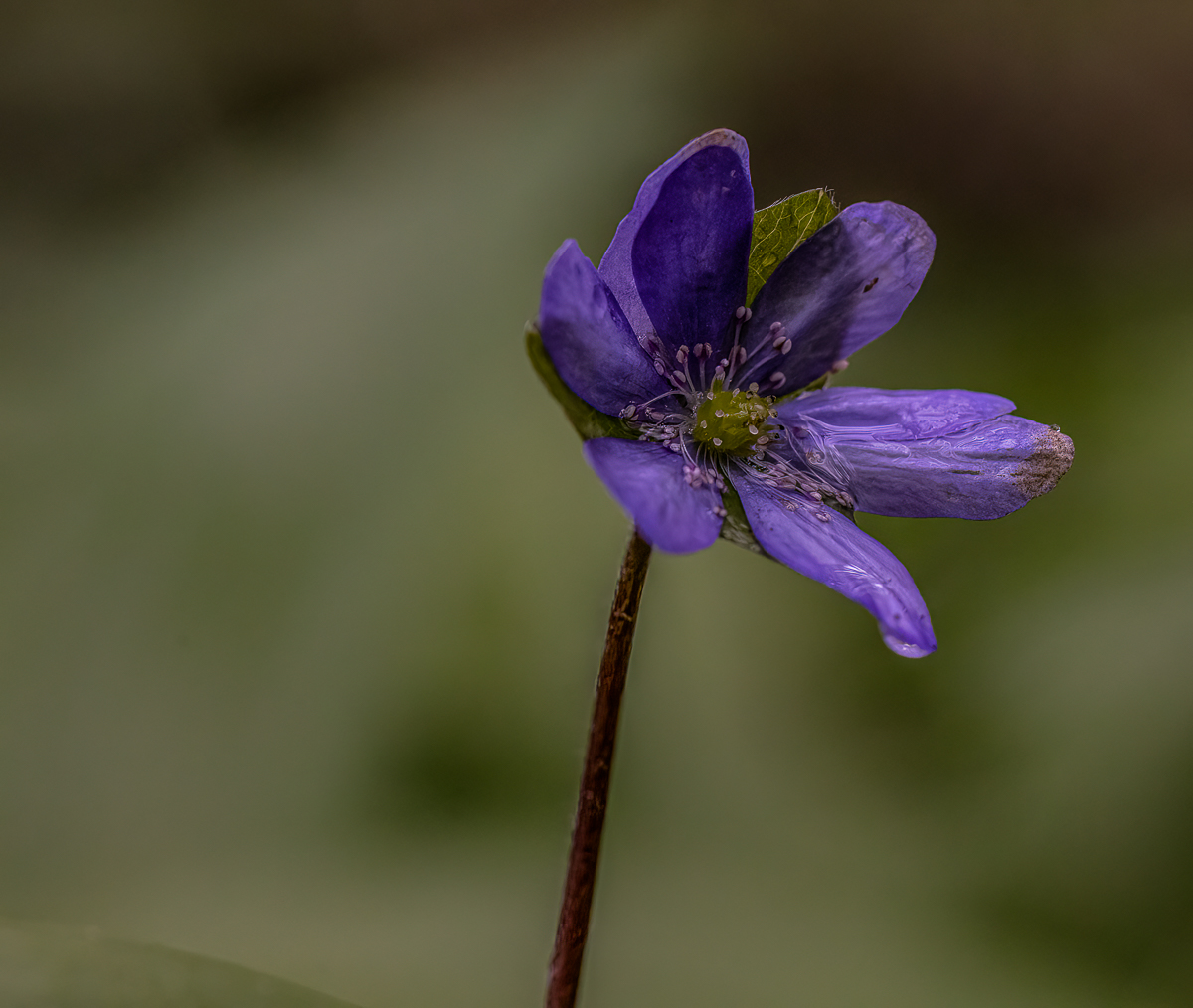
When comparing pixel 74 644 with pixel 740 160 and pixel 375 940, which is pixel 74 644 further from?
pixel 740 160

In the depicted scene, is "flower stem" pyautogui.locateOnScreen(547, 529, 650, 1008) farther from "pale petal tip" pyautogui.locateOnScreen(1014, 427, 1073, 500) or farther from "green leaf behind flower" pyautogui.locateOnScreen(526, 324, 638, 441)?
"pale petal tip" pyautogui.locateOnScreen(1014, 427, 1073, 500)

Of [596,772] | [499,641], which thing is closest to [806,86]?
[499,641]

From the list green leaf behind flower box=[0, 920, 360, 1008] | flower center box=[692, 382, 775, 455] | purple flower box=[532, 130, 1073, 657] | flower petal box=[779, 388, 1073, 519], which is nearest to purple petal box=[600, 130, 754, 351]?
purple flower box=[532, 130, 1073, 657]

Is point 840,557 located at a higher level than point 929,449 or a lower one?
lower

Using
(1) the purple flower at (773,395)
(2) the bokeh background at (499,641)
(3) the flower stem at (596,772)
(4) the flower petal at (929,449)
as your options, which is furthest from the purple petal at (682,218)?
(2) the bokeh background at (499,641)

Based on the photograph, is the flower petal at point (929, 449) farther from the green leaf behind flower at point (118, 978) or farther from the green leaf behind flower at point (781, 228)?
the green leaf behind flower at point (118, 978)

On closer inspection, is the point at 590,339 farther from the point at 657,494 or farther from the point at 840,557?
the point at 840,557
